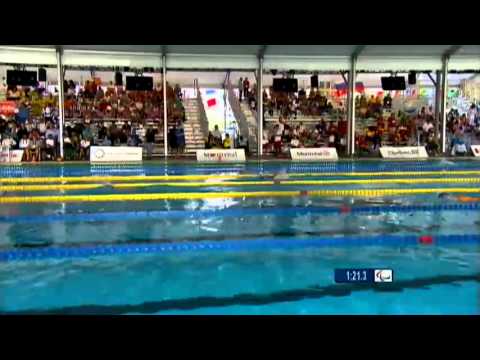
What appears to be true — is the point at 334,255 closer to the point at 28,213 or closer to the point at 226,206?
the point at 226,206

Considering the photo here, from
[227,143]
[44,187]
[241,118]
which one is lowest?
[44,187]

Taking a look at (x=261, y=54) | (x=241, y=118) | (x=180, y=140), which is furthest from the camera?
(x=241, y=118)

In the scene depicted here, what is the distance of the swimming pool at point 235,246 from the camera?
404 centimetres

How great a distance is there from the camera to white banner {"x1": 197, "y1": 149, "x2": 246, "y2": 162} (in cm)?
1670

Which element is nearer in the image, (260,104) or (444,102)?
(260,104)

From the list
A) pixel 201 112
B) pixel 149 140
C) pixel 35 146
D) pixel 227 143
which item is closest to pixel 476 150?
pixel 227 143

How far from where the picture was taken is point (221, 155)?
1689 centimetres

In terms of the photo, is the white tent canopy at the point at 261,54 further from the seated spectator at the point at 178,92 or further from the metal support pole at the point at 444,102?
the seated spectator at the point at 178,92

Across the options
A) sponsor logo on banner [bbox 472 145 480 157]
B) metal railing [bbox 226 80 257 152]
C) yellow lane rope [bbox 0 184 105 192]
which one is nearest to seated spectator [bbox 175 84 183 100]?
metal railing [bbox 226 80 257 152]

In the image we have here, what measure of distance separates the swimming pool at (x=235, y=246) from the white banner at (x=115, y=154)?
530cm

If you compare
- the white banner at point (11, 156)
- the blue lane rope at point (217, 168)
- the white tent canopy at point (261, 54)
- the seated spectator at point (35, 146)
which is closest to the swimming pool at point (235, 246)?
the blue lane rope at point (217, 168)

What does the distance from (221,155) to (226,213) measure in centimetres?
944

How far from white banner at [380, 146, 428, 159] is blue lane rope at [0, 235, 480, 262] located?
12.0m

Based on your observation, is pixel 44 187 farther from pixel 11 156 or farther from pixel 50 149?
pixel 50 149
